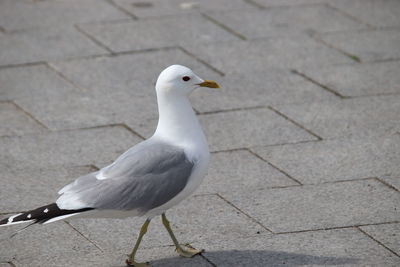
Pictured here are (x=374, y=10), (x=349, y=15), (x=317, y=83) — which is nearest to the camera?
(x=317, y=83)

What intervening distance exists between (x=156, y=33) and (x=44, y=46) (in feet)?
4.24

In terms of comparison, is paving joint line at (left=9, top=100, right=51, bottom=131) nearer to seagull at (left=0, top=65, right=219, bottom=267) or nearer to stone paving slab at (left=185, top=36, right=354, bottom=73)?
stone paving slab at (left=185, top=36, right=354, bottom=73)

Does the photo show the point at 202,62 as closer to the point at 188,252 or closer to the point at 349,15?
the point at 349,15

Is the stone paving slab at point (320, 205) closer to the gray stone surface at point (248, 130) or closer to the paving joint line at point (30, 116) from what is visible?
the gray stone surface at point (248, 130)

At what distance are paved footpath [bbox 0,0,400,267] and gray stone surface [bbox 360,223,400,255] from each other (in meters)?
0.01

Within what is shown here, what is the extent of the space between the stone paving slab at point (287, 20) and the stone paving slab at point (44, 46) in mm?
1724

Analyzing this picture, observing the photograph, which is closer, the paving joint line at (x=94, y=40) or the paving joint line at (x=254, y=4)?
the paving joint line at (x=94, y=40)

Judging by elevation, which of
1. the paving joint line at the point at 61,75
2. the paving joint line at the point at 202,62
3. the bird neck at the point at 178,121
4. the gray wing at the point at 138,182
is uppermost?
the bird neck at the point at 178,121

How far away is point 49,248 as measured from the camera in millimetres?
5871

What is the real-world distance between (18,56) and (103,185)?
4424 millimetres

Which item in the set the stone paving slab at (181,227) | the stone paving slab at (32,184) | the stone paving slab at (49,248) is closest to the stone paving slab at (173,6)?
the stone paving slab at (32,184)

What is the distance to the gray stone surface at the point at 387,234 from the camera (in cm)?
580

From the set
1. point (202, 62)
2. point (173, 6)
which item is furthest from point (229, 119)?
point (173, 6)

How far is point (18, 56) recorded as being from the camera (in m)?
9.47
